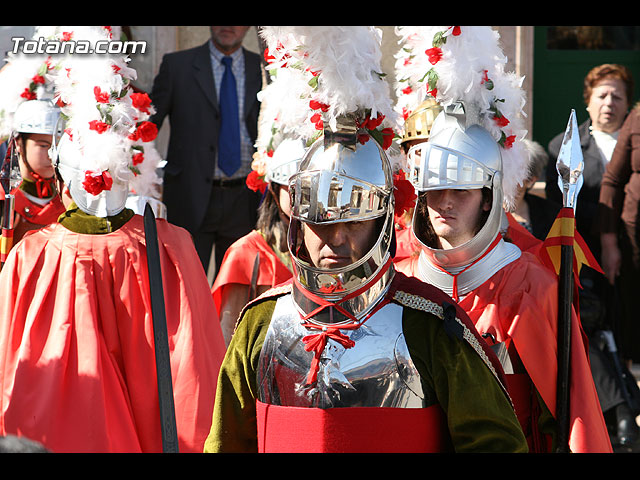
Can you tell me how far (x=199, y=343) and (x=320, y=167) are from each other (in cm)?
180

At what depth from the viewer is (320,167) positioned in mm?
3111

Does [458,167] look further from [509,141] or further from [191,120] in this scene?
[191,120]

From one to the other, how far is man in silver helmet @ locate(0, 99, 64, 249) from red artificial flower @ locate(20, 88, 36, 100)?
6 centimetres

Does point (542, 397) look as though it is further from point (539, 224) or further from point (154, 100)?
point (154, 100)

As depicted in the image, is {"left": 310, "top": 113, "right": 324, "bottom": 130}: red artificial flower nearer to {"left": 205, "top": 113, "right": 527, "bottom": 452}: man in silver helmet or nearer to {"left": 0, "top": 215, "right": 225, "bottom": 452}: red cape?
{"left": 205, "top": 113, "right": 527, "bottom": 452}: man in silver helmet

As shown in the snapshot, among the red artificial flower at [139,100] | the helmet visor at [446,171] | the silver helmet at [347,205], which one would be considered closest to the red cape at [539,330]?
the helmet visor at [446,171]

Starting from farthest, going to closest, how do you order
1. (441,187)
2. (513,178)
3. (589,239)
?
(589,239) < (513,178) < (441,187)

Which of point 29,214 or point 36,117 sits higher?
point 36,117

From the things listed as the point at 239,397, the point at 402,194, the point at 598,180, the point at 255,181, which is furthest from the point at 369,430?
the point at 598,180

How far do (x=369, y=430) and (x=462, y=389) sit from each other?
30 cm

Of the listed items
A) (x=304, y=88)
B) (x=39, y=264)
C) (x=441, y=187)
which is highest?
(x=304, y=88)

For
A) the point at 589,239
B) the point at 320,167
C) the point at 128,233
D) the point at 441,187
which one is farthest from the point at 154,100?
the point at 320,167

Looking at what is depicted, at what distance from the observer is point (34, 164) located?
5.84m

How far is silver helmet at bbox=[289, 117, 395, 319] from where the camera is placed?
120 inches
